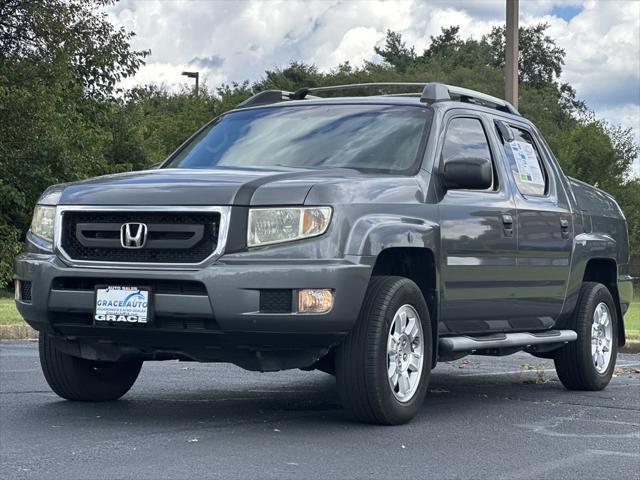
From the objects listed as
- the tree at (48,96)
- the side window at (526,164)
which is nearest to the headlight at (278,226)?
the side window at (526,164)

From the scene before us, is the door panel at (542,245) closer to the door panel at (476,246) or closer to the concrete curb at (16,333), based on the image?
the door panel at (476,246)

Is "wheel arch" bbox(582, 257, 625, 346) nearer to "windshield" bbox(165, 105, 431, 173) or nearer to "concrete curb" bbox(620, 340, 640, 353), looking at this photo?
"windshield" bbox(165, 105, 431, 173)

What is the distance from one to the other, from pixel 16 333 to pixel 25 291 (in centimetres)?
829

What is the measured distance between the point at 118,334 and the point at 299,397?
79.0 inches

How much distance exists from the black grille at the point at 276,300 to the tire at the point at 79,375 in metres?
1.77

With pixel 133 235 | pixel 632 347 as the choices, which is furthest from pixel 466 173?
pixel 632 347

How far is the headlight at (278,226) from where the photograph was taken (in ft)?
22.8

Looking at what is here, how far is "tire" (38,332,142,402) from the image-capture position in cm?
810

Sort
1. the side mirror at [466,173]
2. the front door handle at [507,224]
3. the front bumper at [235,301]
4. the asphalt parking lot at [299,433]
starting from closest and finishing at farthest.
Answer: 1. the asphalt parking lot at [299,433]
2. the front bumper at [235,301]
3. the side mirror at [466,173]
4. the front door handle at [507,224]

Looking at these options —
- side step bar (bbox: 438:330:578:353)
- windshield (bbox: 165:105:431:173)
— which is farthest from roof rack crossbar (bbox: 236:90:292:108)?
side step bar (bbox: 438:330:578:353)

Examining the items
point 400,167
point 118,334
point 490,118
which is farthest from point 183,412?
point 490,118

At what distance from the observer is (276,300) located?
6883mm

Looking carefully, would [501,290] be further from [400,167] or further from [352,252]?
[352,252]

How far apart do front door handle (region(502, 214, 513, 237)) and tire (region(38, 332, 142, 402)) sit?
8.33ft
